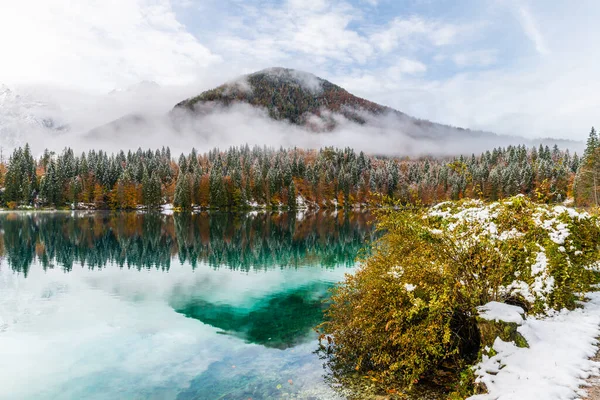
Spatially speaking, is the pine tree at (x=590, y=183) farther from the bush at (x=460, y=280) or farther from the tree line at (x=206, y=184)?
the bush at (x=460, y=280)

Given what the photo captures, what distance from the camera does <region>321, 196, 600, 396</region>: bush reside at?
9492 mm

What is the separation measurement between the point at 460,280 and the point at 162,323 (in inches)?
575

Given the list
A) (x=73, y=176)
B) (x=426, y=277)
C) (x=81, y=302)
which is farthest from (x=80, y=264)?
(x=73, y=176)

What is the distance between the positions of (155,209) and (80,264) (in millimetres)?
101527

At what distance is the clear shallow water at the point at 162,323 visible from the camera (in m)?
11.8

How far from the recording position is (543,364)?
803 centimetres

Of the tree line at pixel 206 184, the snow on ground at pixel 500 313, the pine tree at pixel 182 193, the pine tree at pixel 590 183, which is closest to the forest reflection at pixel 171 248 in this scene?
the snow on ground at pixel 500 313

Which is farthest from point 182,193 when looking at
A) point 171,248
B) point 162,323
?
point 162,323

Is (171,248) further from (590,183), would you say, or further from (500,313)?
(590,183)

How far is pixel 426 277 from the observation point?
32.7 ft

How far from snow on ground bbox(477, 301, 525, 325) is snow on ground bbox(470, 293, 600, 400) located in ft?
1.06

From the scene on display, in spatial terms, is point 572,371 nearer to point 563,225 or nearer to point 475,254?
point 475,254

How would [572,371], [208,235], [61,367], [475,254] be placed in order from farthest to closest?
[208,235], [61,367], [475,254], [572,371]

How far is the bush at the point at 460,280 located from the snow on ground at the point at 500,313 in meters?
0.40
